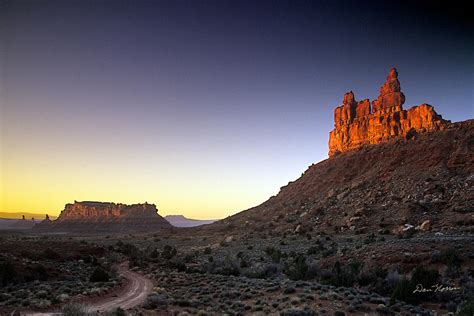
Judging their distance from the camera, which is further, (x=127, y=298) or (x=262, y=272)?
(x=262, y=272)

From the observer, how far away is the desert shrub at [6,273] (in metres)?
19.7

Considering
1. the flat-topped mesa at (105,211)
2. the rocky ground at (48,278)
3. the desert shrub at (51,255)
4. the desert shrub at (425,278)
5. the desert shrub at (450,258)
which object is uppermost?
the flat-topped mesa at (105,211)

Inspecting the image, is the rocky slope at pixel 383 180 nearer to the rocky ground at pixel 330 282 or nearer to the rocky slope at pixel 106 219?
the rocky ground at pixel 330 282

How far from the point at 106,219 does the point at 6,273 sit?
113826 millimetres

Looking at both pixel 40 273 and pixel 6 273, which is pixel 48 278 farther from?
pixel 6 273

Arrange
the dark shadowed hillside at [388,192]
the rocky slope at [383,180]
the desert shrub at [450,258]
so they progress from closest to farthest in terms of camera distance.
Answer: the desert shrub at [450,258]
the dark shadowed hillside at [388,192]
the rocky slope at [383,180]

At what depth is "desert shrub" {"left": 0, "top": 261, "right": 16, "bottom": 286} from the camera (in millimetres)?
19672

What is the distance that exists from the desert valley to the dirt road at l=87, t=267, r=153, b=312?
0.30 feet

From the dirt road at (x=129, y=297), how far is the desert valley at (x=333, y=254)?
0.30 ft

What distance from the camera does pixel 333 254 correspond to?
2723cm

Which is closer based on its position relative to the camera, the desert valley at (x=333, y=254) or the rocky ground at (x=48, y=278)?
the desert valley at (x=333, y=254)

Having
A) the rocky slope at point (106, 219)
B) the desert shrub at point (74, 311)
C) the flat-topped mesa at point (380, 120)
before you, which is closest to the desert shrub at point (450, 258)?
the desert shrub at point (74, 311)

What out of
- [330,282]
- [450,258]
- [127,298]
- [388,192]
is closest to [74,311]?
[127,298]

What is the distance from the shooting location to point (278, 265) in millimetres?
26031
